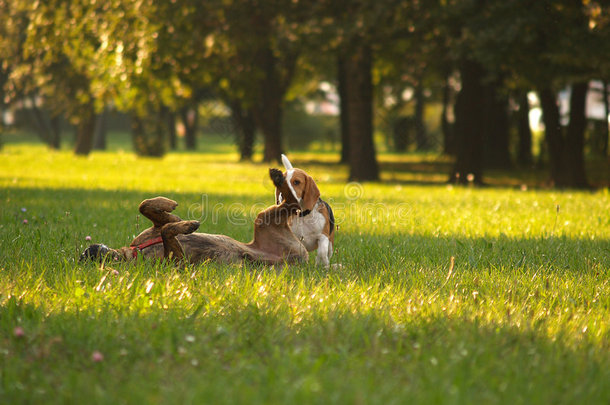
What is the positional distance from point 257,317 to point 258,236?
1658 mm

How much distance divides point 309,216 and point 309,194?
0.86ft

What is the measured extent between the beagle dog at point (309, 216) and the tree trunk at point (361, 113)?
1170 centimetres

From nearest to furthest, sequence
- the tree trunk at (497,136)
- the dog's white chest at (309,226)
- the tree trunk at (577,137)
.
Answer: the dog's white chest at (309,226) → the tree trunk at (577,137) → the tree trunk at (497,136)

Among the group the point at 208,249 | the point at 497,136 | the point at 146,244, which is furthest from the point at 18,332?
the point at 497,136

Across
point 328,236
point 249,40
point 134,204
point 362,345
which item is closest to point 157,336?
point 362,345

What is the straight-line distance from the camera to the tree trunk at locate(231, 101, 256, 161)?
102 feet

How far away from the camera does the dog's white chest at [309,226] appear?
5543 millimetres

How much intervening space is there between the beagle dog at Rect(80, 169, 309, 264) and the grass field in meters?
0.16

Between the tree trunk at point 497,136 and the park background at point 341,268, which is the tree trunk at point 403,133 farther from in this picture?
the park background at point 341,268

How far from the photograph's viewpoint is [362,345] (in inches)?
137

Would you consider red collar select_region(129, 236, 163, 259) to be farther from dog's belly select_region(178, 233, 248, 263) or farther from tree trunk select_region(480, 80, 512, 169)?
tree trunk select_region(480, 80, 512, 169)

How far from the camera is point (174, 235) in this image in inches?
190

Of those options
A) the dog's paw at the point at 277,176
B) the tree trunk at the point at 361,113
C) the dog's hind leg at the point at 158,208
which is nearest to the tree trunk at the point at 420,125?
the tree trunk at the point at 361,113

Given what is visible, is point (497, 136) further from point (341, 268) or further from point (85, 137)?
point (341, 268)
